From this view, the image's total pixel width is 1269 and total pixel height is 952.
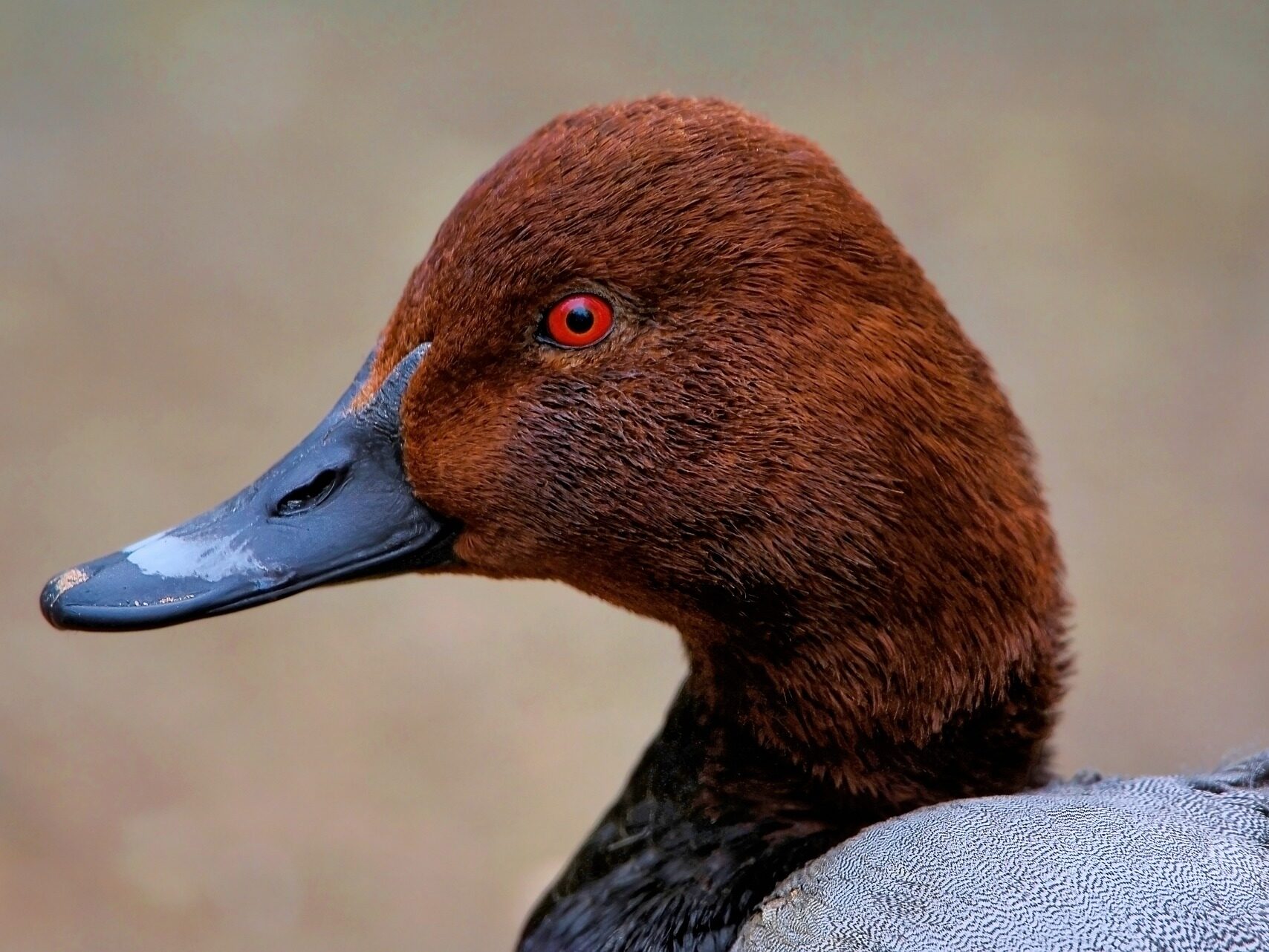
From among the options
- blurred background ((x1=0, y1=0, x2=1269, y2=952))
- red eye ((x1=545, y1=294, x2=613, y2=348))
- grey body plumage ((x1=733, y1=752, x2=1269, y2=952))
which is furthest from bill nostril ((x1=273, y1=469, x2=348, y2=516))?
blurred background ((x1=0, y1=0, x2=1269, y2=952))

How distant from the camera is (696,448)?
3.33ft

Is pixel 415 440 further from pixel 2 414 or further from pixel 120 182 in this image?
pixel 120 182

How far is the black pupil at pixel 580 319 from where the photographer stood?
39.7 inches

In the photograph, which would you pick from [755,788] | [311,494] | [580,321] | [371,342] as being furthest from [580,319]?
[371,342]

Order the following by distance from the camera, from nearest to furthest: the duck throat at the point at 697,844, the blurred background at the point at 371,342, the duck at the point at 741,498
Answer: the duck at the point at 741,498, the duck throat at the point at 697,844, the blurred background at the point at 371,342

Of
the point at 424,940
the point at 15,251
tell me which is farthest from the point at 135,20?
the point at 424,940

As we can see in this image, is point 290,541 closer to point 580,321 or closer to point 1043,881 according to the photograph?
point 580,321

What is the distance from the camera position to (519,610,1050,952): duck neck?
109cm

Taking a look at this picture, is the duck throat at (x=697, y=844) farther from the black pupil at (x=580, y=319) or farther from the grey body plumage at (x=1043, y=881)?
the black pupil at (x=580, y=319)

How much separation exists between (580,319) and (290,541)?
281 mm

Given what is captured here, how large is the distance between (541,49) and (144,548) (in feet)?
9.14

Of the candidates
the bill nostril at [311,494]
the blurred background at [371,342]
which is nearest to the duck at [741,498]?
the bill nostril at [311,494]

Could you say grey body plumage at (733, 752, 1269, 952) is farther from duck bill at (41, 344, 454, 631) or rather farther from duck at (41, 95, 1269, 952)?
duck bill at (41, 344, 454, 631)

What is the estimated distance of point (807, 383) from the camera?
1.00 meters
